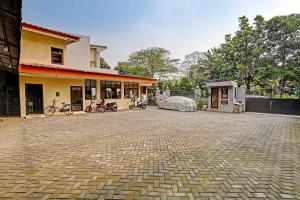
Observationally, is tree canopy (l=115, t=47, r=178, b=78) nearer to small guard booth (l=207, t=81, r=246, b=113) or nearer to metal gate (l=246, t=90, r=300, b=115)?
small guard booth (l=207, t=81, r=246, b=113)

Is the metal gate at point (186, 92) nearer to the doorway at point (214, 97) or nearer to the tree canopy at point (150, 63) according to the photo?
the doorway at point (214, 97)

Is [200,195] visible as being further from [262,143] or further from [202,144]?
[262,143]

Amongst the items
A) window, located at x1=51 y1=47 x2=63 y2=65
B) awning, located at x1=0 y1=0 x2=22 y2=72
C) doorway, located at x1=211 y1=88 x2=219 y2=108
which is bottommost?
doorway, located at x1=211 y1=88 x2=219 y2=108

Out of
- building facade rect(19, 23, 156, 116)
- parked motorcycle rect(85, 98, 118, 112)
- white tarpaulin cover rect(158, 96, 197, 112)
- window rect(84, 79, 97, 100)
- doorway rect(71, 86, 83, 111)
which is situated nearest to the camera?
building facade rect(19, 23, 156, 116)

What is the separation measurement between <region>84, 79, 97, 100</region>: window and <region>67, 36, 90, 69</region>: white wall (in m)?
3.18

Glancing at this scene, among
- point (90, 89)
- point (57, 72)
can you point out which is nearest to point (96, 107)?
point (90, 89)

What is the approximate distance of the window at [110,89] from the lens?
16375 millimetres

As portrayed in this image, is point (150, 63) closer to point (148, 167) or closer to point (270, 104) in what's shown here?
point (270, 104)

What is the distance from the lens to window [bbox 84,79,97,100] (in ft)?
49.3

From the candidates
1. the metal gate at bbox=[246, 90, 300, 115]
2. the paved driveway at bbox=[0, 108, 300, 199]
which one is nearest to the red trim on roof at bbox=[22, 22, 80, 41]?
the paved driveway at bbox=[0, 108, 300, 199]

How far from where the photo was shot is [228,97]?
15320 millimetres

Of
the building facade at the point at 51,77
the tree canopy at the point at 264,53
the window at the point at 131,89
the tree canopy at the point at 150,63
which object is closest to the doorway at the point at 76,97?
the building facade at the point at 51,77

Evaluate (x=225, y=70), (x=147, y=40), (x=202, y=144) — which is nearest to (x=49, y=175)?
(x=202, y=144)

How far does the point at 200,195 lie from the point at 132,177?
4.09ft
